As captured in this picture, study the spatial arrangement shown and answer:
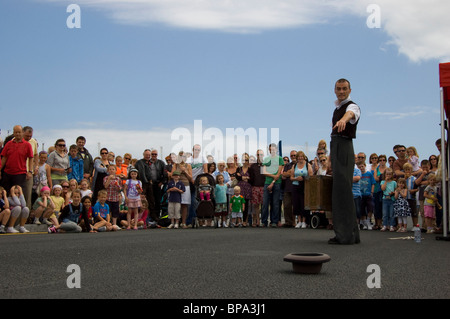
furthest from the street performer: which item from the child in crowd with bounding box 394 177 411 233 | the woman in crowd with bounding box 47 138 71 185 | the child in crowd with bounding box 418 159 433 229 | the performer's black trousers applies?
the woman in crowd with bounding box 47 138 71 185

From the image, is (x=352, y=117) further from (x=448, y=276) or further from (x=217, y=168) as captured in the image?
(x=217, y=168)

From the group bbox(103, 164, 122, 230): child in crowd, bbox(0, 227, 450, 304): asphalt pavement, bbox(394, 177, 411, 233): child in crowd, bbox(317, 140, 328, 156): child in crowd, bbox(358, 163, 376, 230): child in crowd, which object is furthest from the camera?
bbox(358, 163, 376, 230): child in crowd

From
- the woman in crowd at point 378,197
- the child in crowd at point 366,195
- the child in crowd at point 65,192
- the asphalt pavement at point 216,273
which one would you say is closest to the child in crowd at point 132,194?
the child in crowd at point 65,192

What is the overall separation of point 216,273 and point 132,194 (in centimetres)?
1011

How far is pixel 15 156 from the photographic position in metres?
12.8

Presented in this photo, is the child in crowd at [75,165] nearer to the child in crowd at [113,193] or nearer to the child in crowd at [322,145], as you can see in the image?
the child in crowd at [113,193]

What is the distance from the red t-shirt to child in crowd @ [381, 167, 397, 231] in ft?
29.8

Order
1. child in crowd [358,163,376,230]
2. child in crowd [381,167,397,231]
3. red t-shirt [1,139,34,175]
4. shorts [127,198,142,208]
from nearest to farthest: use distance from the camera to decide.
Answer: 1. red t-shirt [1,139,34,175]
2. child in crowd [381,167,397,231]
3. shorts [127,198,142,208]
4. child in crowd [358,163,376,230]

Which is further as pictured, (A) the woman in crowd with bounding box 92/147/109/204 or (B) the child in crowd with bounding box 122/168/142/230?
(A) the woman in crowd with bounding box 92/147/109/204

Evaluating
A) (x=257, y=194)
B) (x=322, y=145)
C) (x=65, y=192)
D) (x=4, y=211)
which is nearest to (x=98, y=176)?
(x=65, y=192)

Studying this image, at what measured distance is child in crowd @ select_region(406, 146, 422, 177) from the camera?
14.8 metres

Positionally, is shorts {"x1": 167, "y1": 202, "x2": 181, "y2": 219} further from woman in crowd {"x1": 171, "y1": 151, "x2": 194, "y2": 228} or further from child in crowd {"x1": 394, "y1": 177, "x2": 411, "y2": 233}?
child in crowd {"x1": 394, "y1": 177, "x2": 411, "y2": 233}

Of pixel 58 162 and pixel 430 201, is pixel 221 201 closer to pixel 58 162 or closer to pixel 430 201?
pixel 58 162

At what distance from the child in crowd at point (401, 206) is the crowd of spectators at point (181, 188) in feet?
0.08
